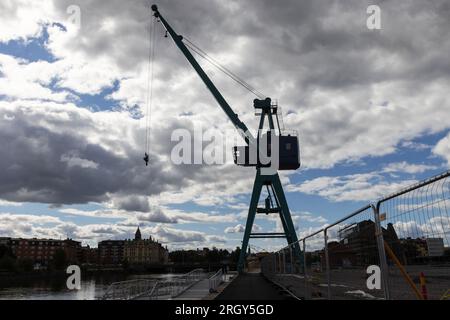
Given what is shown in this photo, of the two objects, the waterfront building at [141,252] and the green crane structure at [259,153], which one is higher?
the green crane structure at [259,153]

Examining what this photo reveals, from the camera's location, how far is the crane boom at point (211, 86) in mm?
44497

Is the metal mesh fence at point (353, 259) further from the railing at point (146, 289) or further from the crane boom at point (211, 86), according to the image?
the crane boom at point (211, 86)

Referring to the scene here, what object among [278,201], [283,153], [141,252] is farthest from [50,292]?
[141,252]

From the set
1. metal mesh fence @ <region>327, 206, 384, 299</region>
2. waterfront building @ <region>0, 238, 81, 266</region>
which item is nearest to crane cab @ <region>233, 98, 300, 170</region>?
metal mesh fence @ <region>327, 206, 384, 299</region>

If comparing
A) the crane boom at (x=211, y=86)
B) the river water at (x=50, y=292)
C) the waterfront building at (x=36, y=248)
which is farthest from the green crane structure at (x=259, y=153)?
the waterfront building at (x=36, y=248)

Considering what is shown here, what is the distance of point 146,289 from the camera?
51.4 feet

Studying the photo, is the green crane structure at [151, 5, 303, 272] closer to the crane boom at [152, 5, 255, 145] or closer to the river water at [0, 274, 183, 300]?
the crane boom at [152, 5, 255, 145]

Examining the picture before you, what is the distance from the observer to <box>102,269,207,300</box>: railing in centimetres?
1172

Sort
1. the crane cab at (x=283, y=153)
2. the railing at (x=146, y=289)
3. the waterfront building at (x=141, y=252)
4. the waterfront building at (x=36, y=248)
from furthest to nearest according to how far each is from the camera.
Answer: the waterfront building at (x=141, y=252) < the waterfront building at (x=36, y=248) < the crane cab at (x=283, y=153) < the railing at (x=146, y=289)

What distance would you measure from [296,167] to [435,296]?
116ft

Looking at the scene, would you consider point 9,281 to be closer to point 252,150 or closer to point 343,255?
point 252,150

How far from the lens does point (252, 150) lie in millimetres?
42312

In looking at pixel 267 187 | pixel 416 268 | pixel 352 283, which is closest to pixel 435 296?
pixel 416 268

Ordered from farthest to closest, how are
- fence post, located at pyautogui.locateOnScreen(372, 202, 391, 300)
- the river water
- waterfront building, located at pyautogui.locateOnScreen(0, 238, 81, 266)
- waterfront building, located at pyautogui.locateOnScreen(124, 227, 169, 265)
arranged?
1. waterfront building, located at pyautogui.locateOnScreen(124, 227, 169, 265)
2. waterfront building, located at pyautogui.locateOnScreen(0, 238, 81, 266)
3. the river water
4. fence post, located at pyautogui.locateOnScreen(372, 202, 391, 300)
